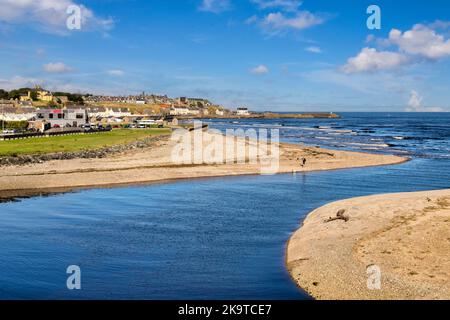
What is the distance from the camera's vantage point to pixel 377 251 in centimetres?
2297

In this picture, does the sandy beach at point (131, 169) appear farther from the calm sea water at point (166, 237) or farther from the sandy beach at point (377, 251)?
the sandy beach at point (377, 251)

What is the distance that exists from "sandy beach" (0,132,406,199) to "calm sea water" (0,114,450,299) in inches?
166

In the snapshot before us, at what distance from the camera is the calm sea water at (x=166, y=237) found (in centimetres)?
2042

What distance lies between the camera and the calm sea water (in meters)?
20.4

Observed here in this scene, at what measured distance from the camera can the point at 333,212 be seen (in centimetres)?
3238

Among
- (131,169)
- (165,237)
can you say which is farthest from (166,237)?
(131,169)

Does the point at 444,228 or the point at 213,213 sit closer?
the point at 444,228

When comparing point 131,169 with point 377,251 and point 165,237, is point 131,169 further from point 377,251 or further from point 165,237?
point 377,251

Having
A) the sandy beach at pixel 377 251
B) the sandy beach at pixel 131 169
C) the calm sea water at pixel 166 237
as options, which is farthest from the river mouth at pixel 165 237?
the sandy beach at pixel 131 169

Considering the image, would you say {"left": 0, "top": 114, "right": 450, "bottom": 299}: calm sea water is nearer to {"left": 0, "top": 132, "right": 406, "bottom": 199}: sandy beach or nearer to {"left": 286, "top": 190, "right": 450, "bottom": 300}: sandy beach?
{"left": 286, "top": 190, "right": 450, "bottom": 300}: sandy beach

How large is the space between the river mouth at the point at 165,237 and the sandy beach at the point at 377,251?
3.69 ft
